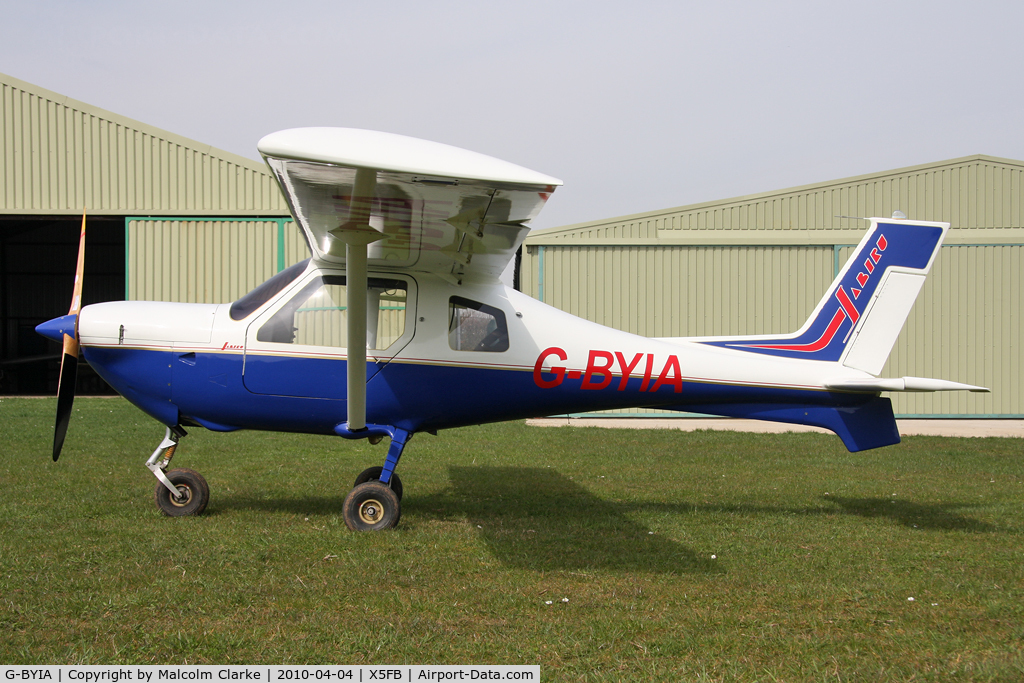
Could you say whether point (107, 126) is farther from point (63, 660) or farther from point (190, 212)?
point (63, 660)

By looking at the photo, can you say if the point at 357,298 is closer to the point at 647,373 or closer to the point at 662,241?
the point at 647,373

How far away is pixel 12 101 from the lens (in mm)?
17812

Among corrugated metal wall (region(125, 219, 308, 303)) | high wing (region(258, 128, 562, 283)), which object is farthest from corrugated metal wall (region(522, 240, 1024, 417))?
high wing (region(258, 128, 562, 283))

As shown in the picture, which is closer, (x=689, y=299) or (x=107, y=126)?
(x=689, y=299)

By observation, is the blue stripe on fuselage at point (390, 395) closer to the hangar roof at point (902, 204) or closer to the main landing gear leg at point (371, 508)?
the main landing gear leg at point (371, 508)

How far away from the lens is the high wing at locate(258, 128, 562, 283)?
12.8ft

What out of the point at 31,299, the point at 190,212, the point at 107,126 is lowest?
the point at 31,299

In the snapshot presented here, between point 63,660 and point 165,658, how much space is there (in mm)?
429

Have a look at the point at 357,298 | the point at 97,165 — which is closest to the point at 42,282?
the point at 97,165

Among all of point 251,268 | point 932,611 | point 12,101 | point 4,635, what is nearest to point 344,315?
point 4,635

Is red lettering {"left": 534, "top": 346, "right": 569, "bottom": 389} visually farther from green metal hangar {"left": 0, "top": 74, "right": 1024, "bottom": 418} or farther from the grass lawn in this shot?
green metal hangar {"left": 0, "top": 74, "right": 1024, "bottom": 418}

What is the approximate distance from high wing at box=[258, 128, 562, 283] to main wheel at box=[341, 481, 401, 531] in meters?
1.89

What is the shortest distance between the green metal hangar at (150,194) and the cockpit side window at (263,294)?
12.3m

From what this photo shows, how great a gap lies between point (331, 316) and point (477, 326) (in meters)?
1.24
